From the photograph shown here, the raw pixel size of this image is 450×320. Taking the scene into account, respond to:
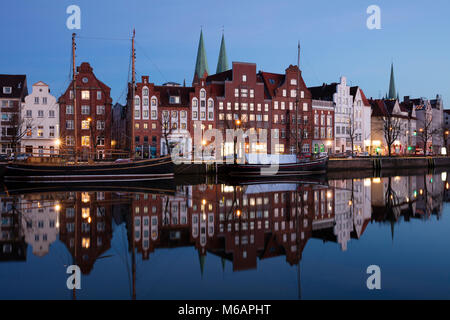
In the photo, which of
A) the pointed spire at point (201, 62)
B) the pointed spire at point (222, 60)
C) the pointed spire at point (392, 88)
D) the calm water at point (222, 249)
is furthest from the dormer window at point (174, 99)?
the pointed spire at point (392, 88)

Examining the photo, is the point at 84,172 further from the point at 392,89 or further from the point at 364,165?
the point at 392,89

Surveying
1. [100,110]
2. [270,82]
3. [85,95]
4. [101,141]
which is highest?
[270,82]

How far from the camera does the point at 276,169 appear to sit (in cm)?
5147

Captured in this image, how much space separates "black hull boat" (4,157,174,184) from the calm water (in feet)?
53.7

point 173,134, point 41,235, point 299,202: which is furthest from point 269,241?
point 173,134

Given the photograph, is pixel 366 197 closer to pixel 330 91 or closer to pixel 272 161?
pixel 272 161

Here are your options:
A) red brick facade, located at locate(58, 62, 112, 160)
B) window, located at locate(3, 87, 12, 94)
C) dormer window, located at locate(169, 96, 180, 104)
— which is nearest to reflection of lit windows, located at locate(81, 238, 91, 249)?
red brick facade, located at locate(58, 62, 112, 160)

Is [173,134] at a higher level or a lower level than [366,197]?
higher

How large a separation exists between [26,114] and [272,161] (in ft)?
142

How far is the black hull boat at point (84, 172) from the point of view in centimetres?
4178

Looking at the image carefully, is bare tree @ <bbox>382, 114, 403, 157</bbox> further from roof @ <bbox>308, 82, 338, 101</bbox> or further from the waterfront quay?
roof @ <bbox>308, 82, 338, 101</bbox>

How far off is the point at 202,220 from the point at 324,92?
80058mm

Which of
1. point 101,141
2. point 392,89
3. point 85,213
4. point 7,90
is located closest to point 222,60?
point 101,141

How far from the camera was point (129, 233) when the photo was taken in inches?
653
